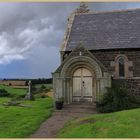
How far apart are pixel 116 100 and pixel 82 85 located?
476 cm

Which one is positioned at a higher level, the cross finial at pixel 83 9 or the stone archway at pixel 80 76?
the cross finial at pixel 83 9

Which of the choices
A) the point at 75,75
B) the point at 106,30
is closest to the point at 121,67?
the point at 75,75

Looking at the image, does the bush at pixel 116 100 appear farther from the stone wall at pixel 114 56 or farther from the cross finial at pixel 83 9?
the cross finial at pixel 83 9

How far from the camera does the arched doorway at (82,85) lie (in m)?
31.8

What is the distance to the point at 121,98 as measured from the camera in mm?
28656

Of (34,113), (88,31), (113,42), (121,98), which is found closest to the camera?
(34,113)

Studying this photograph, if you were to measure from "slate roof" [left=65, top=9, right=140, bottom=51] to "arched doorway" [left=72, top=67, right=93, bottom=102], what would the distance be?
8.46 feet

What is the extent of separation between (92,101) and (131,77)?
13.7 ft

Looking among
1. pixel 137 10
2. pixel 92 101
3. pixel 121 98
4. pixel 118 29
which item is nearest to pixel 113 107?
pixel 121 98

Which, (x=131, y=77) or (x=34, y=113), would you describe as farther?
(x=131, y=77)

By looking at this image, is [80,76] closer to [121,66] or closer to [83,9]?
[121,66]

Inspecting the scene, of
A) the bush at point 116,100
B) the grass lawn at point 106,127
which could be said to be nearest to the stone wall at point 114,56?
the bush at point 116,100

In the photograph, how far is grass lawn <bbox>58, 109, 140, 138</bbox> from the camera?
1778cm

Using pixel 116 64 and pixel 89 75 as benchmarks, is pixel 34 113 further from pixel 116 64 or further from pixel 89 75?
pixel 116 64
